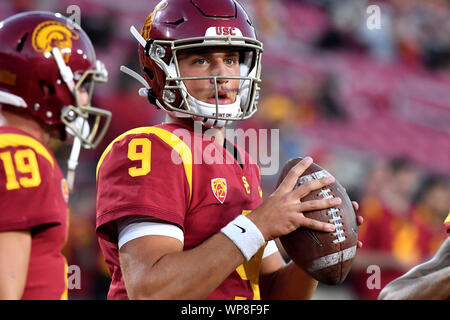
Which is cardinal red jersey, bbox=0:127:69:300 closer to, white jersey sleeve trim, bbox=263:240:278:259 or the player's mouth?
the player's mouth

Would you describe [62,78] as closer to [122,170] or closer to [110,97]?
[122,170]

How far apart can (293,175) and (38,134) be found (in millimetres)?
1045

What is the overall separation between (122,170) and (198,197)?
24 centimetres

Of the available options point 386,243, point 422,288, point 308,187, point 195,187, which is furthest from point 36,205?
point 386,243

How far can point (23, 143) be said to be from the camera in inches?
86.7

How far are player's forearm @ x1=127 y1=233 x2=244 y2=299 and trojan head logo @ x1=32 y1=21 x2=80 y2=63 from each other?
1.07 meters

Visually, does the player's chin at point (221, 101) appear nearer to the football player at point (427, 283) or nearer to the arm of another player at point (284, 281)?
the arm of another player at point (284, 281)

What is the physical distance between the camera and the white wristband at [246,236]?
1804mm

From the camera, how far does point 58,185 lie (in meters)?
2.21

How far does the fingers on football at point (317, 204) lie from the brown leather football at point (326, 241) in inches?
1.0

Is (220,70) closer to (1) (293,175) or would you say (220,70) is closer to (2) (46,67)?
(1) (293,175)

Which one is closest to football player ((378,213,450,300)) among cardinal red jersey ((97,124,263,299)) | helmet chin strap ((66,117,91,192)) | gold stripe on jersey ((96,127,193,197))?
cardinal red jersey ((97,124,263,299))

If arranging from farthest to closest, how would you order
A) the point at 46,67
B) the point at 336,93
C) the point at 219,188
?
the point at 336,93, the point at 46,67, the point at 219,188

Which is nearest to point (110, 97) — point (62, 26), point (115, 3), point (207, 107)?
point (115, 3)
